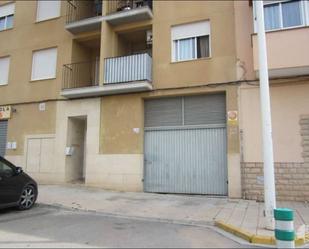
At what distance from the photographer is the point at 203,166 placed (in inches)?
462

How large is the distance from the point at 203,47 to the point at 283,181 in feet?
18.2

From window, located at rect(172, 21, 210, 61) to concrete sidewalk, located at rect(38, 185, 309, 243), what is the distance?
5226 millimetres

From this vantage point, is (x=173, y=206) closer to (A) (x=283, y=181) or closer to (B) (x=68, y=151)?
(A) (x=283, y=181)

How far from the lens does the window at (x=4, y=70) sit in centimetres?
1567

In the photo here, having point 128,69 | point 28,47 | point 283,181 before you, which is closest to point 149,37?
point 128,69

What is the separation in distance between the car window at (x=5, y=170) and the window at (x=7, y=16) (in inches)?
384

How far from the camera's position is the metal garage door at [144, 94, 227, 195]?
11656 millimetres

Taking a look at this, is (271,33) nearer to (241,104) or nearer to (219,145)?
(241,104)

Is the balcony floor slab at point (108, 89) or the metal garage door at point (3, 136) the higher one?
the balcony floor slab at point (108, 89)

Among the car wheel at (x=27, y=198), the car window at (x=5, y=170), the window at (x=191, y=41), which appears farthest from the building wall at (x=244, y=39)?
the car window at (x=5, y=170)

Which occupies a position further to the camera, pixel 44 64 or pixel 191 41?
pixel 44 64

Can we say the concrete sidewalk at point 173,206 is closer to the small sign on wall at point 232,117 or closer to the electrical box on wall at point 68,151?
the electrical box on wall at point 68,151

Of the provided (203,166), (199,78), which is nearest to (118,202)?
(203,166)

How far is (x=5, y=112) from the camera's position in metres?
15.2
